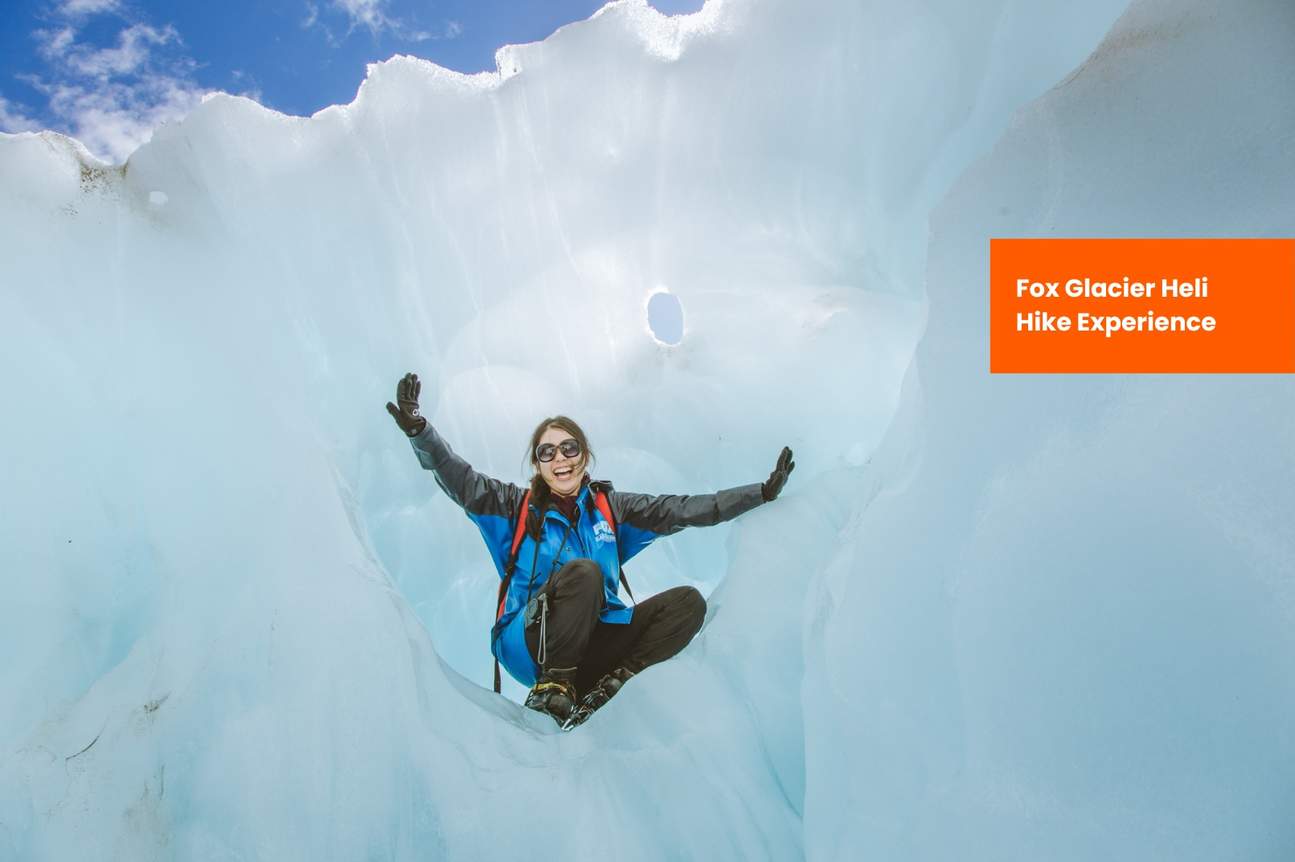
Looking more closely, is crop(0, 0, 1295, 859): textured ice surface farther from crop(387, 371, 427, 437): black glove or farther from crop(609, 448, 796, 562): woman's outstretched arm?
crop(387, 371, 427, 437): black glove

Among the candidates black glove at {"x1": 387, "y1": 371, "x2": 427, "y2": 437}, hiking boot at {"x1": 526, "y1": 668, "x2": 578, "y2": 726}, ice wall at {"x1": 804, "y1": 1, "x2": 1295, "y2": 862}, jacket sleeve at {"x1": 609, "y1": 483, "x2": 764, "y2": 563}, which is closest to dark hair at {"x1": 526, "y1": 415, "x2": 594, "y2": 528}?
jacket sleeve at {"x1": 609, "y1": 483, "x2": 764, "y2": 563}

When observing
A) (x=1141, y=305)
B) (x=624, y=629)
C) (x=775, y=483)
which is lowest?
(x=624, y=629)

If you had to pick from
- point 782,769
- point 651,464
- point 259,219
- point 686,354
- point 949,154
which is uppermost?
point 949,154

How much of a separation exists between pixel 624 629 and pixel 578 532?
1.13 feet

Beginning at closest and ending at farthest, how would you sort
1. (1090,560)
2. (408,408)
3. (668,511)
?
(1090,560)
(408,408)
(668,511)

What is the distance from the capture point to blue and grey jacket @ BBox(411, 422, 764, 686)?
2514 millimetres

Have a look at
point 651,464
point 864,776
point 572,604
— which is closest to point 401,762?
point 572,604

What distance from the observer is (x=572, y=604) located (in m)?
2.35

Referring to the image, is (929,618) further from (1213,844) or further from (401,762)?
(401,762)

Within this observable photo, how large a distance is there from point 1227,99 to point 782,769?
1.93 m

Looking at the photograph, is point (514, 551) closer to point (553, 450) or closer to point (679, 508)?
point (553, 450)

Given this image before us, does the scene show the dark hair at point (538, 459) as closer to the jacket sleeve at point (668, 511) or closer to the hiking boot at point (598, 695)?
the jacket sleeve at point (668, 511)

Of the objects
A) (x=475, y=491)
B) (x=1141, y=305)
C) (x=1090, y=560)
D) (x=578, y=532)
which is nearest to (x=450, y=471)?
(x=475, y=491)

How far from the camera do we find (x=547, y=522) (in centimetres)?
260
